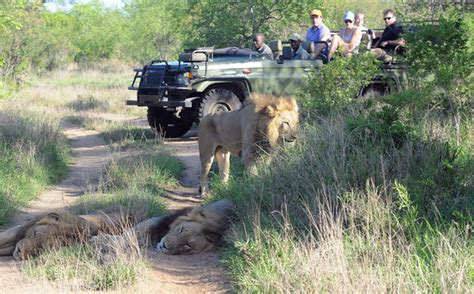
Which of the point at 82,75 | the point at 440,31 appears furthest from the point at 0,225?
the point at 82,75

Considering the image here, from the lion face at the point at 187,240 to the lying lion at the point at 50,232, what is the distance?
40 centimetres

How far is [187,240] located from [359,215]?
151 centimetres

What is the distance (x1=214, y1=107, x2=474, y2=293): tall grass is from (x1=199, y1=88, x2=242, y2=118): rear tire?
5.72 meters

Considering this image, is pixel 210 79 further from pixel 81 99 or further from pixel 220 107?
pixel 81 99

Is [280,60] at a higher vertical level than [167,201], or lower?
higher

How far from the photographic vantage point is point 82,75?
37.2 m

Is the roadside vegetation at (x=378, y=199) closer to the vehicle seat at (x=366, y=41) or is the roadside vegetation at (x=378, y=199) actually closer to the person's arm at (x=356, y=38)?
the vehicle seat at (x=366, y=41)

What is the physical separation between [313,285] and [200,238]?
6.79 ft

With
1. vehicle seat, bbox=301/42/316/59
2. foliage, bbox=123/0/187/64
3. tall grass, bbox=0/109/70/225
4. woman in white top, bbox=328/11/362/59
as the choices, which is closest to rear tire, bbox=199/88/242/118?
vehicle seat, bbox=301/42/316/59

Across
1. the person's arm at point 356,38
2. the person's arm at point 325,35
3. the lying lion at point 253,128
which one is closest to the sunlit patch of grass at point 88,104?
the person's arm at point 325,35

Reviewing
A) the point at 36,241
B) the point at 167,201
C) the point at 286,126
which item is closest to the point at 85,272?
the point at 36,241

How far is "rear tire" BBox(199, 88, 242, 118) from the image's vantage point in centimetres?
1307

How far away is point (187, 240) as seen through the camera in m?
6.30

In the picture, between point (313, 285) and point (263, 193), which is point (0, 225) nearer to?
point (263, 193)
